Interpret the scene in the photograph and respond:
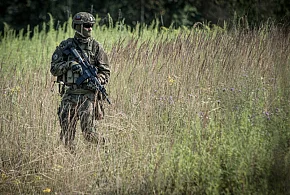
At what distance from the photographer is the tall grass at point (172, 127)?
5.95 metres

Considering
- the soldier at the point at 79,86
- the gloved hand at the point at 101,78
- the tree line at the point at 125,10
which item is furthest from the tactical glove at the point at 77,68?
the tree line at the point at 125,10

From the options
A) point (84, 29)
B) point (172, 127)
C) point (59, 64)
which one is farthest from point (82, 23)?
point (172, 127)

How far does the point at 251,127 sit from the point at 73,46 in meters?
2.00

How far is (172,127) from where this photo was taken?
22.9ft

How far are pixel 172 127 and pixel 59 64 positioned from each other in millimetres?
1331

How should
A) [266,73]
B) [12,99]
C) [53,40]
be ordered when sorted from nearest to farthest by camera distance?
[12,99] → [266,73] → [53,40]

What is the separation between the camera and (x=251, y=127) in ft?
20.9

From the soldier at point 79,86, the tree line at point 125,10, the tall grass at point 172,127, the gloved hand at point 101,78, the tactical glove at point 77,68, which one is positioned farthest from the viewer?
the tree line at point 125,10

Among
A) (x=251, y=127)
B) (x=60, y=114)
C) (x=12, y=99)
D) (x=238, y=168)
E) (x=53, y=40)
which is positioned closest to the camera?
(x=238, y=168)

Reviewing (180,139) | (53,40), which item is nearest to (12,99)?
(180,139)

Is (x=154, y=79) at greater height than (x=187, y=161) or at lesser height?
greater

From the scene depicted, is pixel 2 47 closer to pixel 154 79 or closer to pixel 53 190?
pixel 154 79

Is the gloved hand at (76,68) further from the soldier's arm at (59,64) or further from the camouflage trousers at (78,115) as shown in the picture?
the camouflage trousers at (78,115)

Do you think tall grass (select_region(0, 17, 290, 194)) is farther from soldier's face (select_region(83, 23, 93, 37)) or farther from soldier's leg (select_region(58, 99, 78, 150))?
soldier's face (select_region(83, 23, 93, 37))
